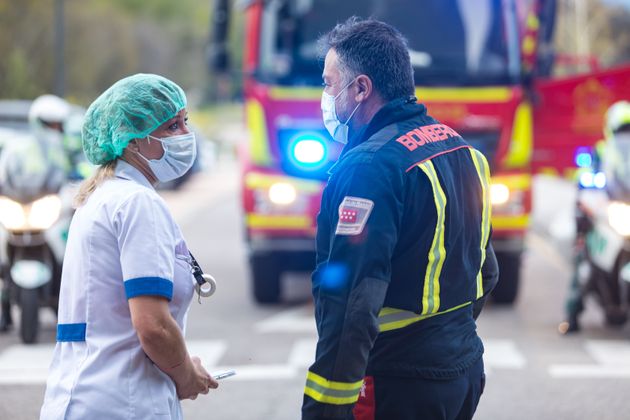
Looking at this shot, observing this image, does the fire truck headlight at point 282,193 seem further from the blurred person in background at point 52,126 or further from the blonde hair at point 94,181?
the blonde hair at point 94,181

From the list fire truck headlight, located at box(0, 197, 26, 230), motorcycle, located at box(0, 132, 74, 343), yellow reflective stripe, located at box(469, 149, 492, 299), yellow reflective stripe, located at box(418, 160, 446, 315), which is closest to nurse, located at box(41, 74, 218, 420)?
yellow reflective stripe, located at box(418, 160, 446, 315)

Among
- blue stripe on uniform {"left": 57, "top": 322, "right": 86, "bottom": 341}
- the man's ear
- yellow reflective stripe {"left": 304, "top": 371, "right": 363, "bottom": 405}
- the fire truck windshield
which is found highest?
the fire truck windshield

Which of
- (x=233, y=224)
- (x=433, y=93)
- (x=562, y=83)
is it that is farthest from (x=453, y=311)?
(x=233, y=224)

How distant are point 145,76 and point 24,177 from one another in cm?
594

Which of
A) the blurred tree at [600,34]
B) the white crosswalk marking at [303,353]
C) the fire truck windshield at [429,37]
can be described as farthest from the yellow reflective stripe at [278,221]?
the blurred tree at [600,34]

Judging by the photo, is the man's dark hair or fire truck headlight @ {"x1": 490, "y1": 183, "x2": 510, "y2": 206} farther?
fire truck headlight @ {"x1": 490, "y1": 183, "x2": 510, "y2": 206}

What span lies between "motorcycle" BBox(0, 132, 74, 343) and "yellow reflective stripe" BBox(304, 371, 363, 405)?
6009mm

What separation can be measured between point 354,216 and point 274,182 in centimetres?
723

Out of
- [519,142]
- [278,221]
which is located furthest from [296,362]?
[519,142]

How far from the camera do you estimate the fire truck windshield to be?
10.1 m

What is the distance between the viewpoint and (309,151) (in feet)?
33.0

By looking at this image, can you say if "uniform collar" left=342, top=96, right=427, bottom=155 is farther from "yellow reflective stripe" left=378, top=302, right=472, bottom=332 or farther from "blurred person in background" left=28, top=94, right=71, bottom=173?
"blurred person in background" left=28, top=94, right=71, bottom=173

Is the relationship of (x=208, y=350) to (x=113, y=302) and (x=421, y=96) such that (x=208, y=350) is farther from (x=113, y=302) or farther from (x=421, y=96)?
(x=113, y=302)

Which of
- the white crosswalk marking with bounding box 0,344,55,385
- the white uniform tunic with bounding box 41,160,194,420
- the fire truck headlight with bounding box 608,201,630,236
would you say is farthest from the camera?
the fire truck headlight with bounding box 608,201,630,236
